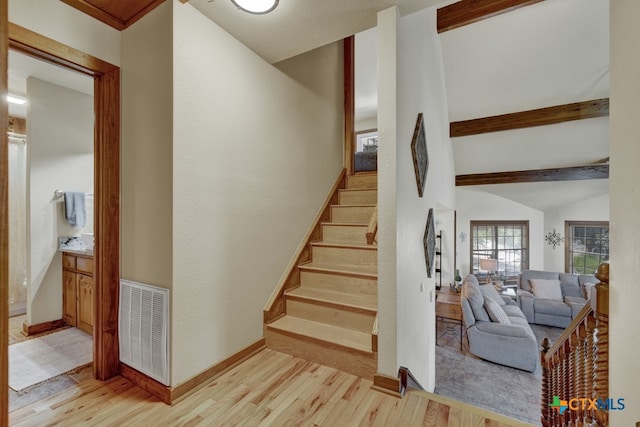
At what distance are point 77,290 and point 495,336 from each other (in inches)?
224

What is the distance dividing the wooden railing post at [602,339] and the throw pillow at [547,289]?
21.8 feet

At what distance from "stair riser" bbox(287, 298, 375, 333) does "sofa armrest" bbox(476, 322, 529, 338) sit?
11.8ft

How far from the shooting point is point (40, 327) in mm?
A: 2773

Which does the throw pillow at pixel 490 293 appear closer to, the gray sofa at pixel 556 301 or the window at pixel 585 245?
the gray sofa at pixel 556 301

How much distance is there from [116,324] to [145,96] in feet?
5.10

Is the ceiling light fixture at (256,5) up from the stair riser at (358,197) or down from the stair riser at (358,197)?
up

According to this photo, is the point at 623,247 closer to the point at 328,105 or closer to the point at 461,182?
the point at 328,105

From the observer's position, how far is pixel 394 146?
1.86m

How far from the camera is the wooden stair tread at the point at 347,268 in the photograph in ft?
8.44

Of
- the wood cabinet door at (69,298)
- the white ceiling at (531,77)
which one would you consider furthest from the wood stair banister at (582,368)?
the wood cabinet door at (69,298)

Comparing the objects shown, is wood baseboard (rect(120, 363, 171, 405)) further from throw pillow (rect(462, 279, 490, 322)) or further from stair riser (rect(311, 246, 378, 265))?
throw pillow (rect(462, 279, 490, 322))

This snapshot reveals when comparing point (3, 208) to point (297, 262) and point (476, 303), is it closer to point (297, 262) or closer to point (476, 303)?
point (297, 262)

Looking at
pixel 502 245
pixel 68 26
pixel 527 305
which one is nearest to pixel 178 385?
pixel 68 26

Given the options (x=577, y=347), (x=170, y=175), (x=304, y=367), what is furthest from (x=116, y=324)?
(x=577, y=347)
